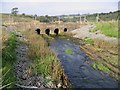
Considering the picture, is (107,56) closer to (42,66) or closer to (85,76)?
(85,76)

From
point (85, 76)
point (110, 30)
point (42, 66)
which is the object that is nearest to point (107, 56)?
point (85, 76)

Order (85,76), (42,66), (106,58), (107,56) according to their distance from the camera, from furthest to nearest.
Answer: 1. (107,56)
2. (106,58)
3. (85,76)
4. (42,66)

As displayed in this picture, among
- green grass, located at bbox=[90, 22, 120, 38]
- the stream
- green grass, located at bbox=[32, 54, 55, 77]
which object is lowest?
the stream

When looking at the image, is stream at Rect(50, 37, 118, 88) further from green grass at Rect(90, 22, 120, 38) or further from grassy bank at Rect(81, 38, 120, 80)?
green grass at Rect(90, 22, 120, 38)

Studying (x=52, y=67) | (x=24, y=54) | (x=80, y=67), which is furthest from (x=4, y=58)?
(x=80, y=67)

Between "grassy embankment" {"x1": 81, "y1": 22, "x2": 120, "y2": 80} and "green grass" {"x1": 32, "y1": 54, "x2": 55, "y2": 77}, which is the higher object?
"green grass" {"x1": 32, "y1": 54, "x2": 55, "y2": 77}

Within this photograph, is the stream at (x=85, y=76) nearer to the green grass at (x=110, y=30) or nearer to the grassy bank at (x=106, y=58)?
the grassy bank at (x=106, y=58)

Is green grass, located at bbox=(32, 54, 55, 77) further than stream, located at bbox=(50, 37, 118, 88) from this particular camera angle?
No

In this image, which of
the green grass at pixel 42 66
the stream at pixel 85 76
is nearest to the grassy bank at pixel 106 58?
the stream at pixel 85 76

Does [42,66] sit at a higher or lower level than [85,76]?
higher

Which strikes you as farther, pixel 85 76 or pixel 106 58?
pixel 106 58

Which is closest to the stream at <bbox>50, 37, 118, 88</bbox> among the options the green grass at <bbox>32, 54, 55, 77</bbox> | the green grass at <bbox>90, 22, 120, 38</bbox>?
Answer: the green grass at <bbox>32, 54, 55, 77</bbox>

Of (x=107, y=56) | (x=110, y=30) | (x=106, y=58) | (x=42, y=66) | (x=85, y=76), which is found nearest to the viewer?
(x=42, y=66)

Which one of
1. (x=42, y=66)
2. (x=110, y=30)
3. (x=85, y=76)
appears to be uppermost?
(x=110, y=30)
